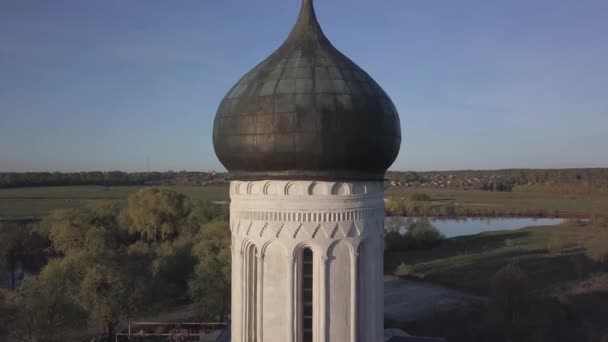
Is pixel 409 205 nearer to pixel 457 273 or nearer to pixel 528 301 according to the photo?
pixel 457 273

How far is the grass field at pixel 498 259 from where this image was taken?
97.1ft

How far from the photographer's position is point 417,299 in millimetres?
24688

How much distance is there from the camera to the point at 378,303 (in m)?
7.65

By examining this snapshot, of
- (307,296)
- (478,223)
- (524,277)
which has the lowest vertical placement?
(478,223)

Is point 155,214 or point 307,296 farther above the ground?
point 307,296

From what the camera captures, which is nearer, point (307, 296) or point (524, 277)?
point (307, 296)

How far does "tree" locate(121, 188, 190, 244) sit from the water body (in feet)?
95.0

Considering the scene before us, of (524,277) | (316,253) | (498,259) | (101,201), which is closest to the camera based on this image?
(316,253)

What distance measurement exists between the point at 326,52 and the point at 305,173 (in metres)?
1.90

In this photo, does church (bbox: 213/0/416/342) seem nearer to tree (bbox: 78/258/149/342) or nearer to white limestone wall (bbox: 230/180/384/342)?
white limestone wall (bbox: 230/180/384/342)

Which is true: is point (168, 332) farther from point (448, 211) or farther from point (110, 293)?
point (448, 211)

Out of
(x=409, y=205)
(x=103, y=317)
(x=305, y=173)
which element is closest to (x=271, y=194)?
(x=305, y=173)

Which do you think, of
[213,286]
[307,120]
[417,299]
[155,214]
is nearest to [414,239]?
[417,299]

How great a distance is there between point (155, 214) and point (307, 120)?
34017 millimetres
